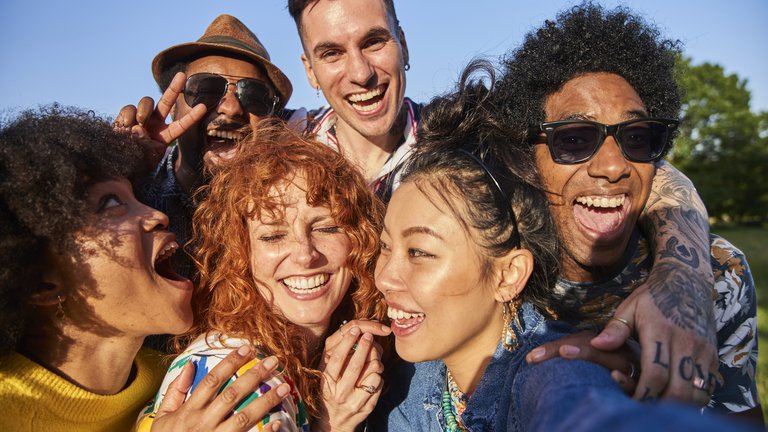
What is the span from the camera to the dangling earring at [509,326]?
262 centimetres

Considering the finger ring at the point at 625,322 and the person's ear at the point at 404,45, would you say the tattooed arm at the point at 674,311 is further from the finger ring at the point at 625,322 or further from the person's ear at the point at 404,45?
the person's ear at the point at 404,45

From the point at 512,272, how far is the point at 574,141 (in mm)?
910

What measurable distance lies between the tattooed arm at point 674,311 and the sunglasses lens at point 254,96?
2.90 metres

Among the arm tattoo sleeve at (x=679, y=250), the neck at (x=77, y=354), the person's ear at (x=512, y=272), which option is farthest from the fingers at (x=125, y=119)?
the arm tattoo sleeve at (x=679, y=250)

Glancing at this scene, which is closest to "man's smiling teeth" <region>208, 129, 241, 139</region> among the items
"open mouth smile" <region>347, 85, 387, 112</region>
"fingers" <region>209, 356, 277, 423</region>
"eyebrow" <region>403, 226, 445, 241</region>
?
"open mouth smile" <region>347, 85, 387, 112</region>

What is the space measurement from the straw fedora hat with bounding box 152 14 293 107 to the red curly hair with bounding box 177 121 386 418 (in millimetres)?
1308

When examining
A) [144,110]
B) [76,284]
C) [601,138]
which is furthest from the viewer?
[144,110]

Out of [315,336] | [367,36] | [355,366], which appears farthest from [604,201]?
[367,36]

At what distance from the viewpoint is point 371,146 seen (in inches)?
176

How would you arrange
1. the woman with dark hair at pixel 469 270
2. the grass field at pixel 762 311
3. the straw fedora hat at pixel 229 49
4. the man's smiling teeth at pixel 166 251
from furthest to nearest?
the grass field at pixel 762 311, the straw fedora hat at pixel 229 49, the man's smiling teeth at pixel 166 251, the woman with dark hair at pixel 469 270

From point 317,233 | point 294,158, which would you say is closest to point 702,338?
point 317,233

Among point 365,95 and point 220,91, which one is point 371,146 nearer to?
point 365,95

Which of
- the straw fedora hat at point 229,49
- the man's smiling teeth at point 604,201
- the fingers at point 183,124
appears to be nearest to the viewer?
the man's smiling teeth at point 604,201

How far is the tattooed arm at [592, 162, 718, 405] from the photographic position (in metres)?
1.92
